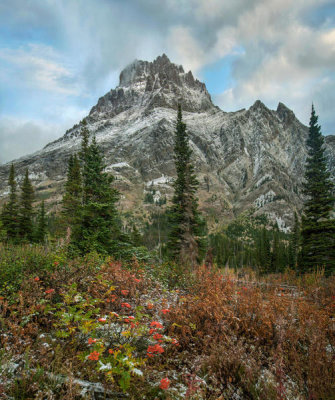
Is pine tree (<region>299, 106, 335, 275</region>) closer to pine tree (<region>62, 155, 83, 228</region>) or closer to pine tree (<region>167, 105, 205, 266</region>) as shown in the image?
pine tree (<region>167, 105, 205, 266</region>)

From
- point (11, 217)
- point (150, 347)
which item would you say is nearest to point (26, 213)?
point (11, 217)

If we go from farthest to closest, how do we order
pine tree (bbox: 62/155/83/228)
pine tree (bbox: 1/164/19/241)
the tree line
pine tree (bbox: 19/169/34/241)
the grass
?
pine tree (bbox: 19/169/34/241) → pine tree (bbox: 1/164/19/241) → pine tree (bbox: 62/155/83/228) → the tree line → the grass

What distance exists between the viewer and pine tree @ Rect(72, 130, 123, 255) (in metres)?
14.4

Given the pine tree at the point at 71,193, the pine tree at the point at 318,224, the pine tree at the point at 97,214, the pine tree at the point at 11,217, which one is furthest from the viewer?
the pine tree at the point at 11,217

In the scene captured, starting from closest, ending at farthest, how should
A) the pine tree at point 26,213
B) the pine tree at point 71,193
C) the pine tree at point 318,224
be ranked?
the pine tree at point 318,224
the pine tree at point 71,193
the pine tree at point 26,213

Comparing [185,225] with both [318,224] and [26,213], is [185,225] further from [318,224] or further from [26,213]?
[26,213]

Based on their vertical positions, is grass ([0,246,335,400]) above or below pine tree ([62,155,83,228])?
below

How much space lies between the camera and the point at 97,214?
50.2 feet

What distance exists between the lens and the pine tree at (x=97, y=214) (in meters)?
14.4

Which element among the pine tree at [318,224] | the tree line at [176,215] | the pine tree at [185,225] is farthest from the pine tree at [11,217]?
the pine tree at [318,224]

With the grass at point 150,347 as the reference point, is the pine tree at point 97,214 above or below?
above

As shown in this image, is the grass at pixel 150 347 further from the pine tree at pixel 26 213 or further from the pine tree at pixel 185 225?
the pine tree at pixel 26 213

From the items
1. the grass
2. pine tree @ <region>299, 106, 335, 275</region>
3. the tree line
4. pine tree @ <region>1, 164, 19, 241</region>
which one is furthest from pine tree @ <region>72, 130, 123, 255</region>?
pine tree @ <region>1, 164, 19, 241</region>

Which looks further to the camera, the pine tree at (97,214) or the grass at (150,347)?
the pine tree at (97,214)
